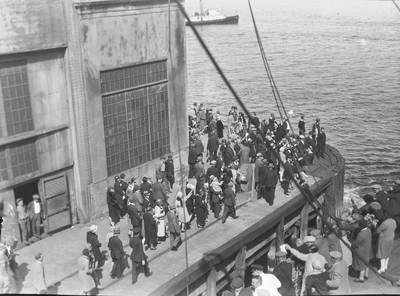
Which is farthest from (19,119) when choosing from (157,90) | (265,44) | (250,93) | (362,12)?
(362,12)

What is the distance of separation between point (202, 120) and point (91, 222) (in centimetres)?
1296

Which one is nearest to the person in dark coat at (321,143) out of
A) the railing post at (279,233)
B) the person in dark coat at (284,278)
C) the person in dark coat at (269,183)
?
the person in dark coat at (269,183)

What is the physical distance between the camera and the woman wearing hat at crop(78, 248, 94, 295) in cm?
1328

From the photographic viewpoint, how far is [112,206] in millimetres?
18594

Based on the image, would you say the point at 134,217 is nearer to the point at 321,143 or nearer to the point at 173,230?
the point at 173,230

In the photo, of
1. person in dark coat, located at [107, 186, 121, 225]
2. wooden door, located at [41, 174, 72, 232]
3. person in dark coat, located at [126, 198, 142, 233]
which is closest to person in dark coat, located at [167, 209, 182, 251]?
person in dark coat, located at [126, 198, 142, 233]

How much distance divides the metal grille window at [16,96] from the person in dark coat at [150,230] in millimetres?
4689

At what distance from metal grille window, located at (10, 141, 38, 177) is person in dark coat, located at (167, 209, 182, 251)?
4.74 metres

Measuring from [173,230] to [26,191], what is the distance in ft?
17.2

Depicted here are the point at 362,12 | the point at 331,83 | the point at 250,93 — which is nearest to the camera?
the point at 250,93

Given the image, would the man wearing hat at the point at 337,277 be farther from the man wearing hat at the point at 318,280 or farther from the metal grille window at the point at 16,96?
the metal grille window at the point at 16,96

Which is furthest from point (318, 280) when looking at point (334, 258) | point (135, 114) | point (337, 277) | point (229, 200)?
point (135, 114)

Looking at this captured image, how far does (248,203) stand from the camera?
816 inches

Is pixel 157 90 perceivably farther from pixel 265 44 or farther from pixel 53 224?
pixel 265 44
